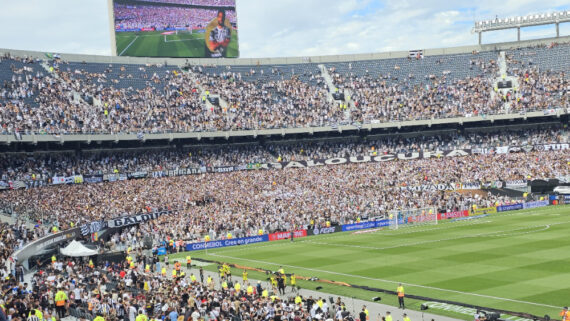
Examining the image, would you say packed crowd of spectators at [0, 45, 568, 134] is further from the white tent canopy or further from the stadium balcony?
the white tent canopy

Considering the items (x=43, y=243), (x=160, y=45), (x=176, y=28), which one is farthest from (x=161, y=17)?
(x=43, y=243)

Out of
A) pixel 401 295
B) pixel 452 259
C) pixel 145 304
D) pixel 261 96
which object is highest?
pixel 261 96

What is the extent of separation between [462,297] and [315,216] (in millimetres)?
29934

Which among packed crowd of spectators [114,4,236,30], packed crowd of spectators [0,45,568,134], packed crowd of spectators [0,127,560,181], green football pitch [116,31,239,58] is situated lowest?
packed crowd of spectators [0,127,560,181]

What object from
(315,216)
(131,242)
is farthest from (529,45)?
(131,242)

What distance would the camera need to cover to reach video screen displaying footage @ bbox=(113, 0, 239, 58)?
71000 millimetres

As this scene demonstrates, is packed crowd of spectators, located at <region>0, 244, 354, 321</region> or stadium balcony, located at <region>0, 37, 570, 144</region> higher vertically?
stadium balcony, located at <region>0, 37, 570, 144</region>

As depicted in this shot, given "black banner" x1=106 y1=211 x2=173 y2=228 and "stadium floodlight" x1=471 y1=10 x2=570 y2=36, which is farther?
"stadium floodlight" x1=471 y1=10 x2=570 y2=36

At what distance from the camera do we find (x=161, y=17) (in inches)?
2901

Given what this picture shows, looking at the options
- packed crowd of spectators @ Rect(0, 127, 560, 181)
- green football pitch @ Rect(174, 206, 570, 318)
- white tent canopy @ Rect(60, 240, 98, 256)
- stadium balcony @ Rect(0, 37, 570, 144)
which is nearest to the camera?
green football pitch @ Rect(174, 206, 570, 318)

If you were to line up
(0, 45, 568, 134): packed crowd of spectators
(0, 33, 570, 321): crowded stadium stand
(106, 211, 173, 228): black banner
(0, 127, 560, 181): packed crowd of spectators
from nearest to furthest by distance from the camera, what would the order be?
1. (106, 211, 173, 228): black banner
2. (0, 33, 570, 321): crowded stadium stand
3. (0, 127, 560, 181): packed crowd of spectators
4. (0, 45, 568, 134): packed crowd of spectators

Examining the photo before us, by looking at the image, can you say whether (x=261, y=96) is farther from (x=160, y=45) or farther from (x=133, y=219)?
(x=133, y=219)

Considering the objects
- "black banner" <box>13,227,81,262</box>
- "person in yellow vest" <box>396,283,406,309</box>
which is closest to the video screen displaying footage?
"black banner" <box>13,227,81,262</box>

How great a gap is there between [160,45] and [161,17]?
3380mm
